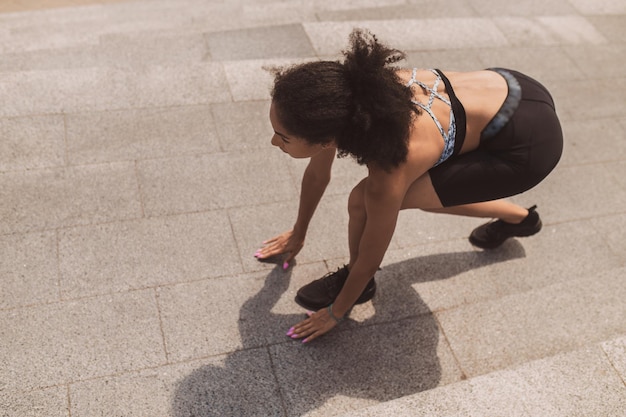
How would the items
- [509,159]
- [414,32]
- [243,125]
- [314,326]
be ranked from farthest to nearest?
[414,32] < [243,125] < [314,326] < [509,159]

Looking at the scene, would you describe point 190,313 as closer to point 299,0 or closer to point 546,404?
point 546,404

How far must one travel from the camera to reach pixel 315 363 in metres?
3.27

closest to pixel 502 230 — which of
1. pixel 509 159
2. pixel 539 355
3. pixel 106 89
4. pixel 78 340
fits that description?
pixel 539 355

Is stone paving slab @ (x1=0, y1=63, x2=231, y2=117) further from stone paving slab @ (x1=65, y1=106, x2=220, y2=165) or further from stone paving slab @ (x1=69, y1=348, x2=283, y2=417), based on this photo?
stone paving slab @ (x1=69, y1=348, x2=283, y2=417)

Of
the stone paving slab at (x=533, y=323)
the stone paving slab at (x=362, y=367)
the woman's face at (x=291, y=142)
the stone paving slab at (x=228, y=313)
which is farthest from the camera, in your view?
the stone paving slab at (x=533, y=323)

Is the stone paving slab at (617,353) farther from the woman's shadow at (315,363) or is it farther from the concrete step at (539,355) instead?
the woman's shadow at (315,363)

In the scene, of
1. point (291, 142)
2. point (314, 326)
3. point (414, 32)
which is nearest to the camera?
point (291, 142)

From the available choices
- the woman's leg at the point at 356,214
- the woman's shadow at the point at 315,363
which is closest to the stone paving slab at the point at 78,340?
the woman's shadow at the point at 315,363

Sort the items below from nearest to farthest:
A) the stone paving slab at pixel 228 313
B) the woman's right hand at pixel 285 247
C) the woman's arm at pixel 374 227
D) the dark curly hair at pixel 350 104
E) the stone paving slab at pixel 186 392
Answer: the dark curly hair at pixel 350 104, the woman's arm at pixel 374 227, the stone paving slab at pixel 186 392, the stone paving slab at pixel 228 313, the woman's right hand at pixel 285 247

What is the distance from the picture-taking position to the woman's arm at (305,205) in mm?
3410

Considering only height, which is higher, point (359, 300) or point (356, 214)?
point (356, 214)

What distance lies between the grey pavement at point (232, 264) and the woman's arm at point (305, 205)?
10 centimetres

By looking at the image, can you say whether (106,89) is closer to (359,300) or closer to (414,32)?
(359,300)

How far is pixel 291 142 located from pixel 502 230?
72.0 inches
